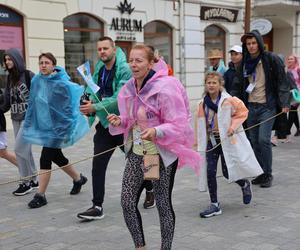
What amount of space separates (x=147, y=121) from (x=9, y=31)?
10.2m

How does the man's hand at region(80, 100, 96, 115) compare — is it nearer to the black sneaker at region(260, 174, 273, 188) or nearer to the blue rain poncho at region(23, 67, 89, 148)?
the blue rain poncho at region(23, 67, 89, 148)

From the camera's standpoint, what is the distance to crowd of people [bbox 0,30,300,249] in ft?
11.1

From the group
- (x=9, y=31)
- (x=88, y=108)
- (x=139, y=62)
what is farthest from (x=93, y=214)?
(x=9, y=31)

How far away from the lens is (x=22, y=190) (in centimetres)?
596

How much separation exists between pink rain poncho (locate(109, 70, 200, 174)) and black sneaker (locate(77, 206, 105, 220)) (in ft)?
5.01

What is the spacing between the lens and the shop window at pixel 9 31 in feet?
40.9

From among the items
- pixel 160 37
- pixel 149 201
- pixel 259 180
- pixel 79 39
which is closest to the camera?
pixel 149 201

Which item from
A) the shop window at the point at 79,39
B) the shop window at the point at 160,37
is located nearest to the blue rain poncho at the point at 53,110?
the shop window at the point at 79,39

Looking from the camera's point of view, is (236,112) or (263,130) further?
(263,130)

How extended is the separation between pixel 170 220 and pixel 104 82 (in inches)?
69.5

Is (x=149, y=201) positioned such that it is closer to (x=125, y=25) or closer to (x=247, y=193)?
(x=247, y=193)

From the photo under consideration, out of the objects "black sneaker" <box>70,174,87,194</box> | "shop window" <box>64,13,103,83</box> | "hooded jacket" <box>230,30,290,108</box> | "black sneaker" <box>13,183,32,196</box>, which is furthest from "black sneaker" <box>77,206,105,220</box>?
"shop window" <box>64,13,103,83</box>

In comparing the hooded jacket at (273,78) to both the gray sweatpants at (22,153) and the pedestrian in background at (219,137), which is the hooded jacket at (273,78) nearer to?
the pedestrian in background at (219,137)

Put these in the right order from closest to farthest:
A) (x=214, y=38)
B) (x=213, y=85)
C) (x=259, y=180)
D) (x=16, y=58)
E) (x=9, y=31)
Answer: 1. (x=213, y=85)
2. (x=16, y=58)
3. (x=259, y=180)
4. (x=9, y=31)
5. (x=214, y=38)
